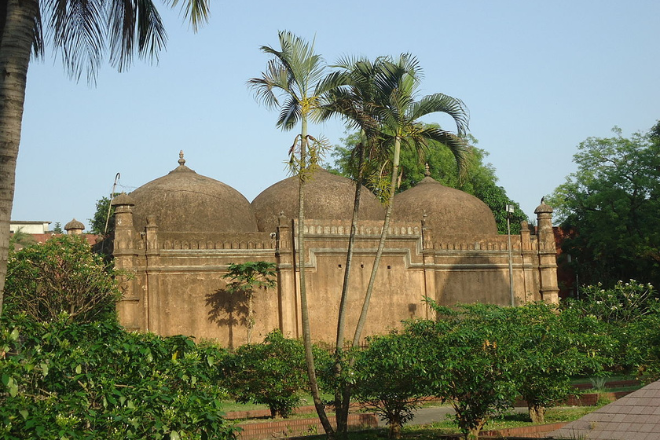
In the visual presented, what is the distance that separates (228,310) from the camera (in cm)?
1961

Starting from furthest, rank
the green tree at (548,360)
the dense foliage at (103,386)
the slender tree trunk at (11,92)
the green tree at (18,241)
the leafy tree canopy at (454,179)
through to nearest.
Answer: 1. the leafy tree canopy at (454,179)
2. the green tree at (18,241)
3. the green tree at (548,360)
4. the dense foliage at (103,386)
5. the slender tree trunk at (11,92)

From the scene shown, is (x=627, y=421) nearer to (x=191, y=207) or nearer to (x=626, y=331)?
(x=626, y=331)

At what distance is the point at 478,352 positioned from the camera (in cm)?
1005

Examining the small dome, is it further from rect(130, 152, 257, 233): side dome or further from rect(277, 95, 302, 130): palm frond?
rect(277, 95, 302, 130): palm frond

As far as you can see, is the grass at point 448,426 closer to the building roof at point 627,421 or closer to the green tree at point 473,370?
the green tree at point 473,370

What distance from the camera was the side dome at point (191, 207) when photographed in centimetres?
2047

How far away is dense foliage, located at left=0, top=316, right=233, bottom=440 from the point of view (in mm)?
5984

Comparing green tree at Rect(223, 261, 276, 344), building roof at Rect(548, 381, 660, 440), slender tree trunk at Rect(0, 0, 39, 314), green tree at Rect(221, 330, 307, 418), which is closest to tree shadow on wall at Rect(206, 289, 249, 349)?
green tree at Rect(223, 261, 276, 344)

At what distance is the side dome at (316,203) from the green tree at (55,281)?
231 inches

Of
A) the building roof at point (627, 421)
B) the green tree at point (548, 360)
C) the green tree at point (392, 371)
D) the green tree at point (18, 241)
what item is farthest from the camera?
the green tree at point (18, 241)

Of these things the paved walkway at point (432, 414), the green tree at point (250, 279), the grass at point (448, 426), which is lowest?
the paved walkway at point (432, 414)

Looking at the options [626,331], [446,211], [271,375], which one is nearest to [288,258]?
[446,211]

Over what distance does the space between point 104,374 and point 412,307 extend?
15474 millimetres

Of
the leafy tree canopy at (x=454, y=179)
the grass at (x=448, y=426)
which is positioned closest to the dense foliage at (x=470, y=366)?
the grass at (x=448, y=426)
